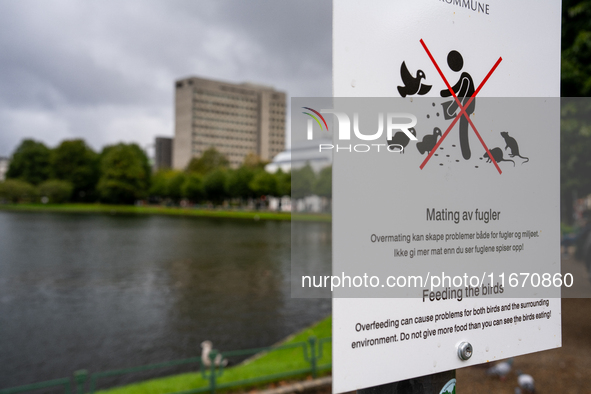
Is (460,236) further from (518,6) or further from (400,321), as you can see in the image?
(518,6)

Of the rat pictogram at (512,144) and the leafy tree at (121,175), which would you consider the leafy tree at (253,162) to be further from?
the rat pictogram at (512,144)

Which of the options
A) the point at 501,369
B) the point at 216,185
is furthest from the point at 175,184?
the point at 501,369

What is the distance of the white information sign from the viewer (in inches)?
55.9

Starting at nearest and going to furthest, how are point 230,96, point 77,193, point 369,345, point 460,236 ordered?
point 369,345
point 460,236
point 77,193
point 230,96

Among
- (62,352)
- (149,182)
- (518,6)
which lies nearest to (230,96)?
(149,182)

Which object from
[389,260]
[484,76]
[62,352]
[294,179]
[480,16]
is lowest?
[62,352]

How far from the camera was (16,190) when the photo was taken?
266 feet

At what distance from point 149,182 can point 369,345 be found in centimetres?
9938

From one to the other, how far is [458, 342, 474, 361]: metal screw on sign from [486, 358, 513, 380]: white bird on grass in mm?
5171

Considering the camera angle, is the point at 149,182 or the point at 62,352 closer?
the point at 62,352

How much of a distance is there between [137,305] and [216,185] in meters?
63.3

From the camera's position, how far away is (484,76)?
5.51 ft

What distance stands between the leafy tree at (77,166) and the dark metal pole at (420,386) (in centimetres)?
9419

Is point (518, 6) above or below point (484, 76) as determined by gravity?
above
